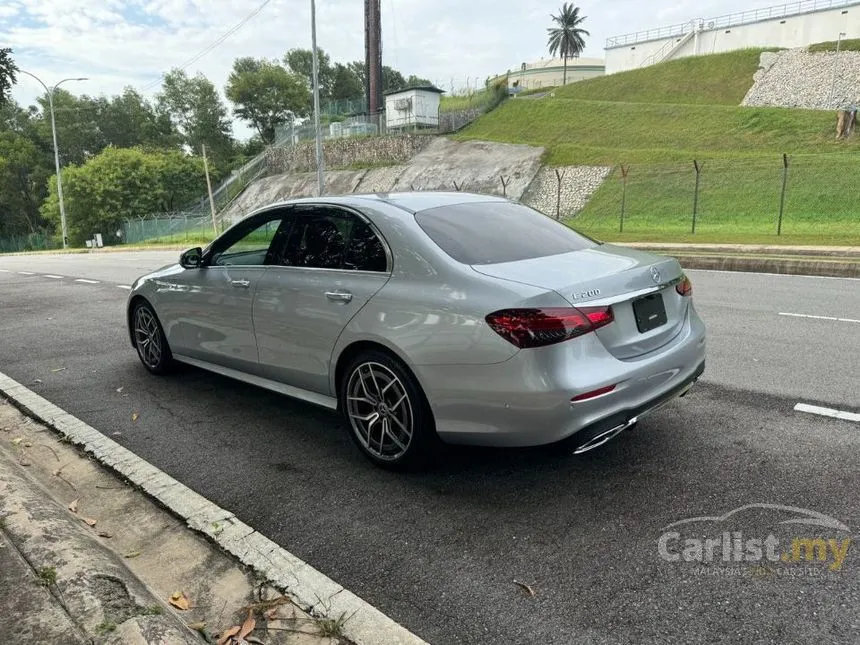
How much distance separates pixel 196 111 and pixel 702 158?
236 ft

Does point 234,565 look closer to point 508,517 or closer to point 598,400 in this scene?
point 508,517

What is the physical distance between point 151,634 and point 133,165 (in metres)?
63.3

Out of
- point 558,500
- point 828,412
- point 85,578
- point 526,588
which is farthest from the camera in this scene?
point 828,412

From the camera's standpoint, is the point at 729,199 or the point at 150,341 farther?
the point at 729,199

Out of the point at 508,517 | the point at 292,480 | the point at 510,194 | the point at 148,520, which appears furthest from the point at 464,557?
the point at 510,194

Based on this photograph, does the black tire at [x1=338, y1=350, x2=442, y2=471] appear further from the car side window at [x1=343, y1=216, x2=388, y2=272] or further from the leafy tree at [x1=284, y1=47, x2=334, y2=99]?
the leafy tree at [x1=284, y1=47, x2=334, y2=99]

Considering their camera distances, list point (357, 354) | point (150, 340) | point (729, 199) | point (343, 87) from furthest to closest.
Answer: point (343, 87) < point (729, 199) < point (150, 340) < point (357, 354)

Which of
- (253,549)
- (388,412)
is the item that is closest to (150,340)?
(388,412)

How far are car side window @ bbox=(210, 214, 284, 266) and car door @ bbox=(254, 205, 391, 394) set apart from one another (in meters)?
0.24

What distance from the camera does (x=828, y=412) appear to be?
4.50 m

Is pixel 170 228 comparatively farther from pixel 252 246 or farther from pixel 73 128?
pixel 73 128

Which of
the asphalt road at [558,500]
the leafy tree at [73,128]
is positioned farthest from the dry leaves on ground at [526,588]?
the leafy tree at [73,128]

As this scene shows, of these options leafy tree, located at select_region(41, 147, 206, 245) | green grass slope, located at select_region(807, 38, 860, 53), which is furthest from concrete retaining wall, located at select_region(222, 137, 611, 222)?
green grass slope, located at select_region(807, 38, 860, 53)

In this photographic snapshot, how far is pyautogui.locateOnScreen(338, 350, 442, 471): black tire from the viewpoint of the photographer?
3572mm
